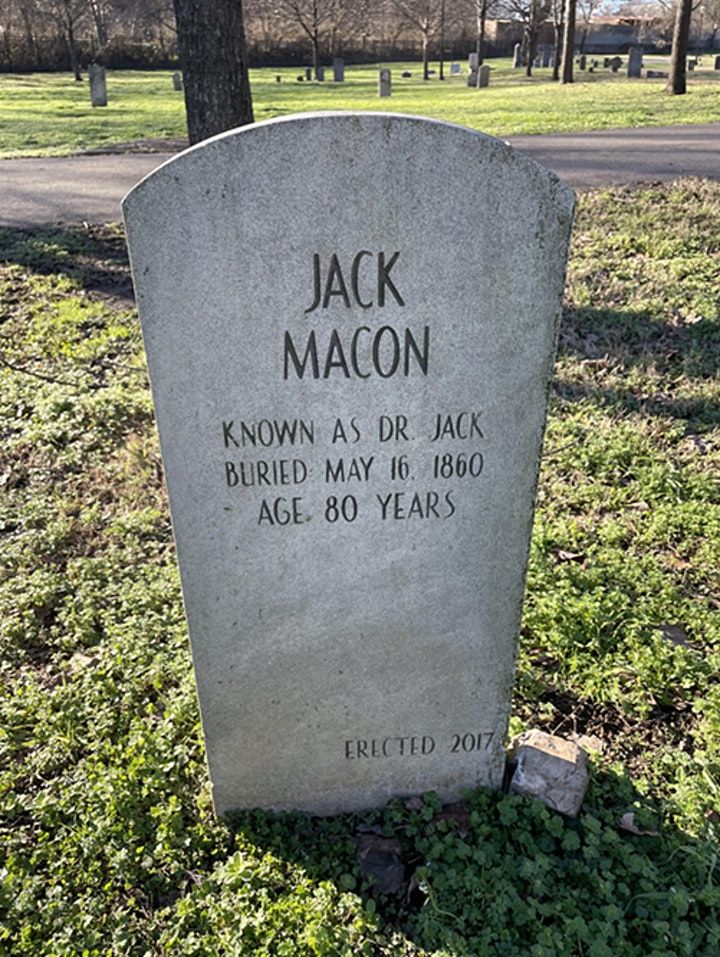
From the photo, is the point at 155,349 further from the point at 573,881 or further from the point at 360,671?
the point at 573,881

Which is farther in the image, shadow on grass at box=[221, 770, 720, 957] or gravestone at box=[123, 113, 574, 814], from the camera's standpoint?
shadow on grass at box=[221, 770, 720, 957]

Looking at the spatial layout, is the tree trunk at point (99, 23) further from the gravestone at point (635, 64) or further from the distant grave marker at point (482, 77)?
the gravestone at point (635, 64)

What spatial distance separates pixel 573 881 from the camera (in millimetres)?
2398

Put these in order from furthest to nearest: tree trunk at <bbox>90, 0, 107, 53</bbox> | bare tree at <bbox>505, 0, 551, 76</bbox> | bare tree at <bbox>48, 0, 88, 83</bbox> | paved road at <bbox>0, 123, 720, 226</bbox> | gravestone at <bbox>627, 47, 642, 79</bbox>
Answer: tree trunk at <bbox>90, 0, 107, 53</bbox>, bare tree at <bbox>505, 0, 551, 76</bbox>, bare tree at <bbox>48, 0, 88, 83</bbox>, gravestone at <bbox>627, 47, 642, 79</bbox>, paved road at <bbox>0, 123, 720, 226</bbox>

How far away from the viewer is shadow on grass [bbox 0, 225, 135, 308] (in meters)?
7.69

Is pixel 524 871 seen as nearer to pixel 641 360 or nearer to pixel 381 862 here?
pixel 381 862

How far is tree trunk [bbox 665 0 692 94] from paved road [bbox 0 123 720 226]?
830cm

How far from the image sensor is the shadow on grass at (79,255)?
25.2 feet

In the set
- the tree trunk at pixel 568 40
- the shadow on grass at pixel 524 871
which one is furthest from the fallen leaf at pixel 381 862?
the tree trunk at pixel 568 40

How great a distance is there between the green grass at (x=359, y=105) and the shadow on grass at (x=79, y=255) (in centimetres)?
725

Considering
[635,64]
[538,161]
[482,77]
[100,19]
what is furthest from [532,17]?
[538,161]

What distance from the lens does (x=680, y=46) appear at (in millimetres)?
21703

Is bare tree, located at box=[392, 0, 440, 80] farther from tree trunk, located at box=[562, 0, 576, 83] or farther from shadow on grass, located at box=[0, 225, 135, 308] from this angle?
shadow on grass, located at box=[0, 225, 135, 308]

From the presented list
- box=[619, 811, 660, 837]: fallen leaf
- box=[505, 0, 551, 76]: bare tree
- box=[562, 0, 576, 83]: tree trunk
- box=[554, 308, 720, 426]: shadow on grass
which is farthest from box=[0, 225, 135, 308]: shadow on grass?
box=[505, 0, 551, 76]: bare tree
